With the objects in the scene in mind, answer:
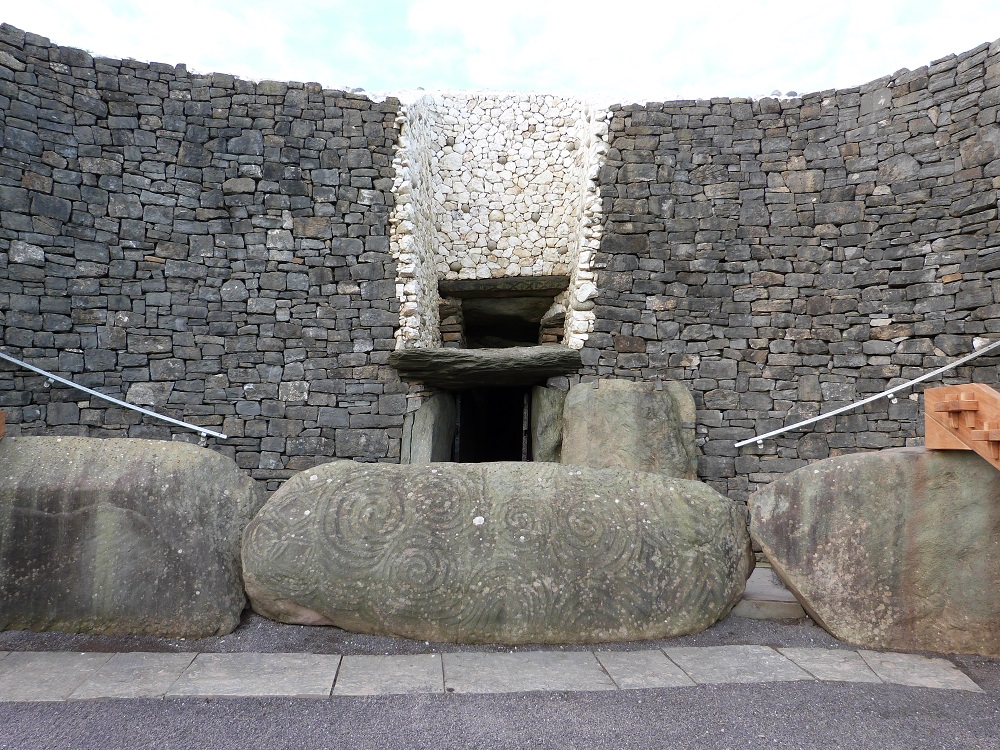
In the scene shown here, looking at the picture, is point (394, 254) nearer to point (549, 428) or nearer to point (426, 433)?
point (426, 433)

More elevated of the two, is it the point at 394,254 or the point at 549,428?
the point at 394,254

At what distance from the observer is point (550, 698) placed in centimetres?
266

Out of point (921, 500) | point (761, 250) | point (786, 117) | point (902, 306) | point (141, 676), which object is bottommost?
point (141, 676)

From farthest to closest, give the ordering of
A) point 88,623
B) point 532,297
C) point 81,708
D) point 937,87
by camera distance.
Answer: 1. point 532,297
2. point 937,87
3. point 88,623
4. point 81,708

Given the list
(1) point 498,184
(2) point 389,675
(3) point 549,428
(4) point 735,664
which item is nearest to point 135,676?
(2) point 389,675

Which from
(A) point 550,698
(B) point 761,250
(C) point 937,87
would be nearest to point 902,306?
(B) point 761,250

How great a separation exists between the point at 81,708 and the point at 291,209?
17.4 feet

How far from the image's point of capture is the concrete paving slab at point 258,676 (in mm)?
2652

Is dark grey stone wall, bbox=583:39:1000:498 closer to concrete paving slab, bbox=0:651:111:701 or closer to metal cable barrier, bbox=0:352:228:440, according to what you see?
metal cable barrier, bbox=0:352:228:440

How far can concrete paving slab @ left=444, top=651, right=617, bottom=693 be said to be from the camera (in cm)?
276

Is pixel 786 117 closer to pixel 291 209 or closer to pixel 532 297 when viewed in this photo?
pixel 532 297

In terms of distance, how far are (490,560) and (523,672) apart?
570mm

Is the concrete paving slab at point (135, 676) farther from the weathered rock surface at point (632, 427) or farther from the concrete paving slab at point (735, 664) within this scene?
the weathered rock surface at point (632, 427)

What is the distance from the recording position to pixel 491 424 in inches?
453
